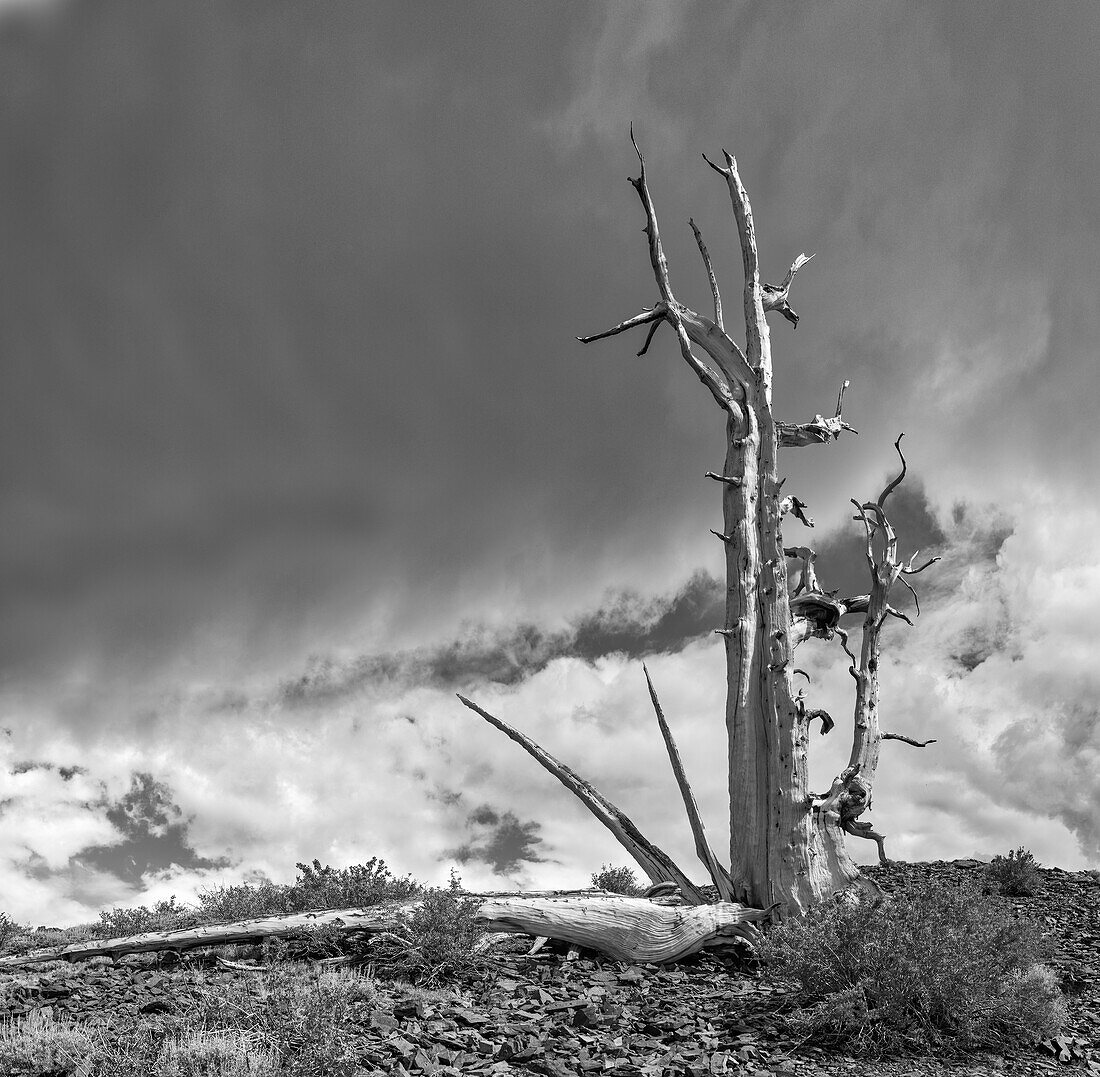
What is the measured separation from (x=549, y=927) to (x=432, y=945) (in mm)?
1800

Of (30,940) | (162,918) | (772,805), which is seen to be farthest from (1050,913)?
(30,940)

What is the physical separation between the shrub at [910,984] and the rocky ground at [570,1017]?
0.66ft

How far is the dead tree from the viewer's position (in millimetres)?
10602

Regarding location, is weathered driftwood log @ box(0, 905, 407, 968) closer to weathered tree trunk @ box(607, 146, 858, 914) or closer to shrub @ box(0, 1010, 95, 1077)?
shrub @ box(0, 1010, 95, 1077)

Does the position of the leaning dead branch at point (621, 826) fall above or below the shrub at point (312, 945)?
above

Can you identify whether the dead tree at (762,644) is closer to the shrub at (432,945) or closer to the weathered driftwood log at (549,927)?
the weathered driftwood log at (549,927)

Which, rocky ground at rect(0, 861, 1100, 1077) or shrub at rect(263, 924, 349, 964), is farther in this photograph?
shrub at rect(263, 924, 349, 964)

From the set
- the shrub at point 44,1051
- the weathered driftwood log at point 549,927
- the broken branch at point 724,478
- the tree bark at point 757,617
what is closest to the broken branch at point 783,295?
the tree bark at point 757,617

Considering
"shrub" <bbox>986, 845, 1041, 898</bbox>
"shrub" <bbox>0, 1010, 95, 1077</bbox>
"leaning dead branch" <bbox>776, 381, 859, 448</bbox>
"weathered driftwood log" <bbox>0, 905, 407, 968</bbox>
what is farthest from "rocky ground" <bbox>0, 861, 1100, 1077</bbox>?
"leaning dead branch" <bbox>776, 381, 859, 448</bbox>

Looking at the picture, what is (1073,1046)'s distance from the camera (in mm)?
7094

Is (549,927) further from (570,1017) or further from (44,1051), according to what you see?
(44,1051)

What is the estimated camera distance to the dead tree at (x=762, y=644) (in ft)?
34.8

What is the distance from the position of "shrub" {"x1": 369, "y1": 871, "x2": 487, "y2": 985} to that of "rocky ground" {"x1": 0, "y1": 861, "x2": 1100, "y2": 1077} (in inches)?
13.6

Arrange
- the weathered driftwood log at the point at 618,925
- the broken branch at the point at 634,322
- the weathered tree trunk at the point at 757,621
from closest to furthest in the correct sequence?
1. the weathered driftwood log at the point at 618,925
2. the weathered tree trunk at the point at 757,621
3. the broken branch at the point at 634,322
